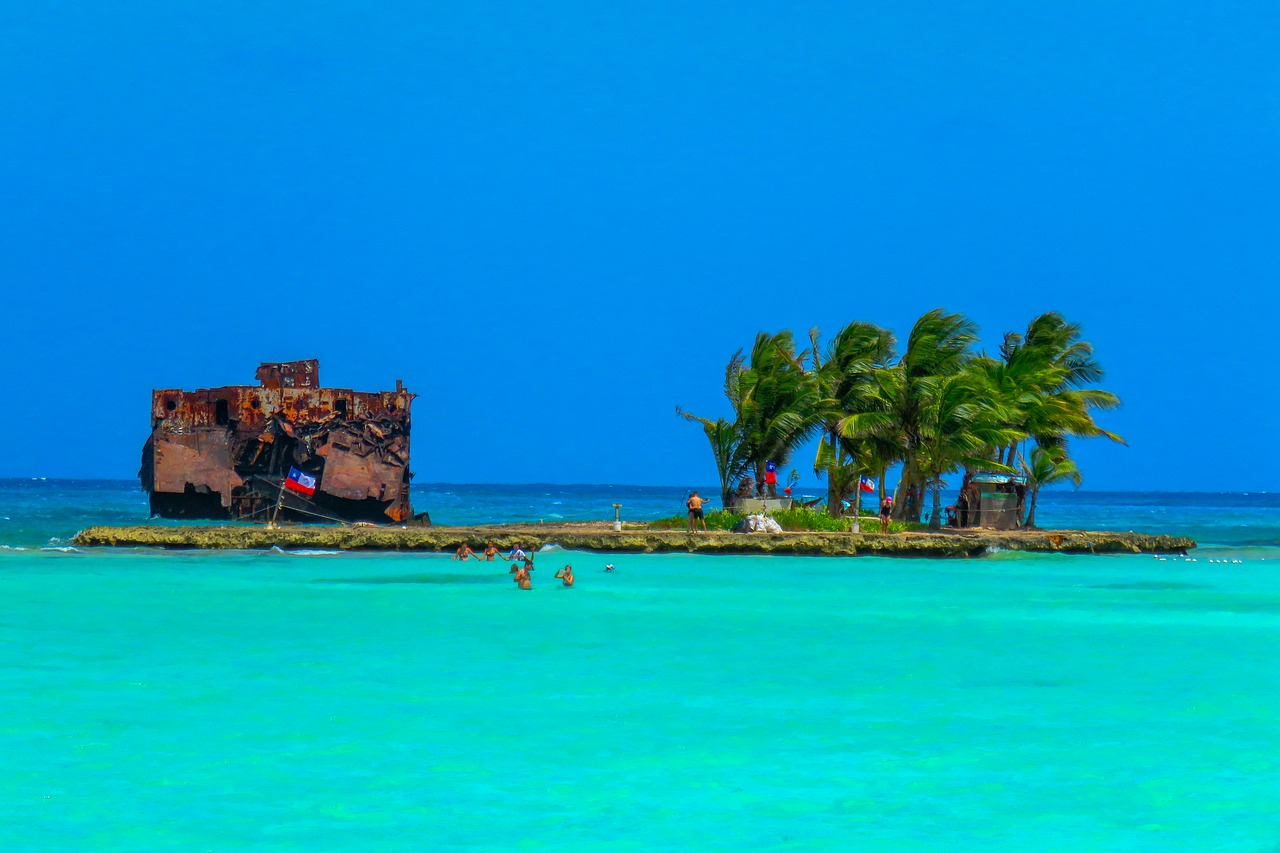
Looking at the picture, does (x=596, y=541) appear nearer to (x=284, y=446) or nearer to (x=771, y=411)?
(x=771, y=411)

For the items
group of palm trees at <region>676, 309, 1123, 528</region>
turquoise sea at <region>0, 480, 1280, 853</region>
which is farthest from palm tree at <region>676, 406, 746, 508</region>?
turquoise sea at <region>0, 480, 1280, 853</region>

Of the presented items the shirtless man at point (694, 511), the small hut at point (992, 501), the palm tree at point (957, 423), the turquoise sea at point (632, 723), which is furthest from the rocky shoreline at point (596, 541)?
the turquoise sea at point (632, 723)

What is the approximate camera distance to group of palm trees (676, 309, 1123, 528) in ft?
118

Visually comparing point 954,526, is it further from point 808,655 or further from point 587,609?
point 808,655

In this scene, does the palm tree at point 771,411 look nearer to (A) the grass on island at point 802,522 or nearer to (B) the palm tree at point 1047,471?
(A) the grass on island at point 802,522

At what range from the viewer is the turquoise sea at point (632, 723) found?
7730 millimetres

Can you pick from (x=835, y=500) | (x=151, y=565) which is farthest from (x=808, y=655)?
(x=835, y=500)

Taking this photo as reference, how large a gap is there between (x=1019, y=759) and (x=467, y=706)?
4532 mm

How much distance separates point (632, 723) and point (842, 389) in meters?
28.3

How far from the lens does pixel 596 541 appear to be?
31.7 metres

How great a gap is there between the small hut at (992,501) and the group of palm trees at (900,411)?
514 mm

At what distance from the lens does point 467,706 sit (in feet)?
37.0

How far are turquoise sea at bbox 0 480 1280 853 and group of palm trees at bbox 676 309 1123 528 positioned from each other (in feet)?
49.7

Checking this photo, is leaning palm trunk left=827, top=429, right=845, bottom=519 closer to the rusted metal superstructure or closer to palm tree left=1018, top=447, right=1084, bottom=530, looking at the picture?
palm tree left=1018, top=447, right=1084, bottom=530
